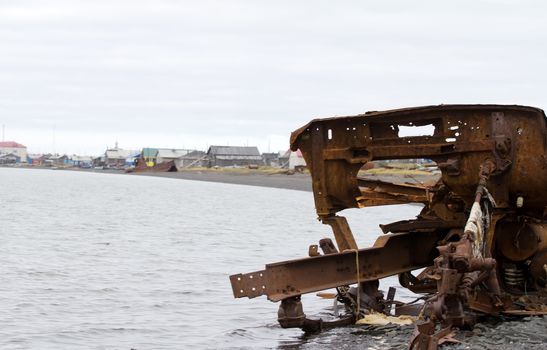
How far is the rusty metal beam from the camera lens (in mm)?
9008

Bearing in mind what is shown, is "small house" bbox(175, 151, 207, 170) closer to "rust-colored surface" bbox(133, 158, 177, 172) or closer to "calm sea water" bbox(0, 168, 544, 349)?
"rust-colored surface" bbox(133, 158, 177, 172)

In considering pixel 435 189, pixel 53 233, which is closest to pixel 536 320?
pixel 435 189

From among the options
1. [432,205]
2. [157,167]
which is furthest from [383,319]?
[157,167]

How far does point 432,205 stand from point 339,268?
1.63m

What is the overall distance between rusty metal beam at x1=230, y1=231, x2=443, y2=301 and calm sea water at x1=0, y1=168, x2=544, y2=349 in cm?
71

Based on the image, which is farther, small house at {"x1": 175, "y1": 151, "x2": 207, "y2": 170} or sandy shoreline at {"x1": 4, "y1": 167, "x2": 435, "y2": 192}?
small house at {"x1": 175, "y1": 151, "x2": 207, "y2": 170}

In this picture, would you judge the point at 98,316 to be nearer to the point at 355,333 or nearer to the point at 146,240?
the point at 355,333

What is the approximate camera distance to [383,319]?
9.85m

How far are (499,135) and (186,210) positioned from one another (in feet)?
125

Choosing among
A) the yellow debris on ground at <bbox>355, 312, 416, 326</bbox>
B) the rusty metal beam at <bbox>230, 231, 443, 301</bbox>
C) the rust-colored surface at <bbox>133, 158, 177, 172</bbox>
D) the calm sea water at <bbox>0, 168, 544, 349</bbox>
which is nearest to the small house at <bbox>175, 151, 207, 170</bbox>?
the rust-colored surface at <bbox>133, 158, 177, 172</bbox>

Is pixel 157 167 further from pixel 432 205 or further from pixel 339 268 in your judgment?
pixel 339 268

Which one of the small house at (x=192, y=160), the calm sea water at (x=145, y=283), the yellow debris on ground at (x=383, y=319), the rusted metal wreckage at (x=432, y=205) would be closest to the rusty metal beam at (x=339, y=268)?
the rusted metal wreckage at (x=432, y=205)

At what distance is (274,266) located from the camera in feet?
29.7

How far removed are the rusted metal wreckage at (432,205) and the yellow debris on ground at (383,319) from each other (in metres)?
0.11
